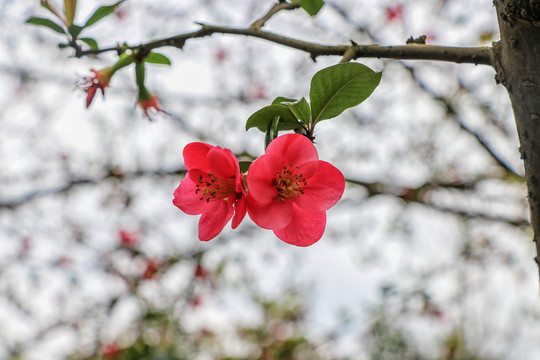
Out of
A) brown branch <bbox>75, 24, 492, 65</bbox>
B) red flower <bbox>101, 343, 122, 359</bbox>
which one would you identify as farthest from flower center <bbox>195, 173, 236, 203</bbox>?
red flower <bbox>101, 343, 122, 359</bbox>

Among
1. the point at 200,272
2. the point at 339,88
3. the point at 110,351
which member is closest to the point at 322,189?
the point at 339,88

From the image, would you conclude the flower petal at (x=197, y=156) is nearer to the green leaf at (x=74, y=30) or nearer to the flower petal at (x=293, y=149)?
the flower petal at (x=293, y=149)

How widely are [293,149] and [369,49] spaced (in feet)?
0.68

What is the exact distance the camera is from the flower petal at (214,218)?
608 millimetres

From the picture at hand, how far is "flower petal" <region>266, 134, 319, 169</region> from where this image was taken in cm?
56

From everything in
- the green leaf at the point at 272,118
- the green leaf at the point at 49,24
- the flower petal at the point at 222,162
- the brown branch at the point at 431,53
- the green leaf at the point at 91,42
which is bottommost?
the flower petal at the point at 222,162

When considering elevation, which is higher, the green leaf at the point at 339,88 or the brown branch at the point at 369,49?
the brown branch at the point at 369,49

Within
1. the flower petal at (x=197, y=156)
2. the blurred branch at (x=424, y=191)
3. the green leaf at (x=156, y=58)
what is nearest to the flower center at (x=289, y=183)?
the flower petal at (x=197, y=156)

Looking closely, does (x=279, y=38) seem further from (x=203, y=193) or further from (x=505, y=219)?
(x=505, y=219)

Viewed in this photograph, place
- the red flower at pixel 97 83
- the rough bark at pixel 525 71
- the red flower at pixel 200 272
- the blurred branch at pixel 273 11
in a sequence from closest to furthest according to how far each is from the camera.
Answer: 1. the rough bark at pixel 525 71
2. the blurred branch at pixel 273 11
3. the red flower at pixel 97 83
4. the red flower at pixel 200 272

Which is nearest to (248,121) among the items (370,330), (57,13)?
(57,13)

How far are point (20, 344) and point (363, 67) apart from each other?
3.79 m

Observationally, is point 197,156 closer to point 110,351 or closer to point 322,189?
point 322,189

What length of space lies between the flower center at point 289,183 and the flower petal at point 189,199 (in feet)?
0.39
